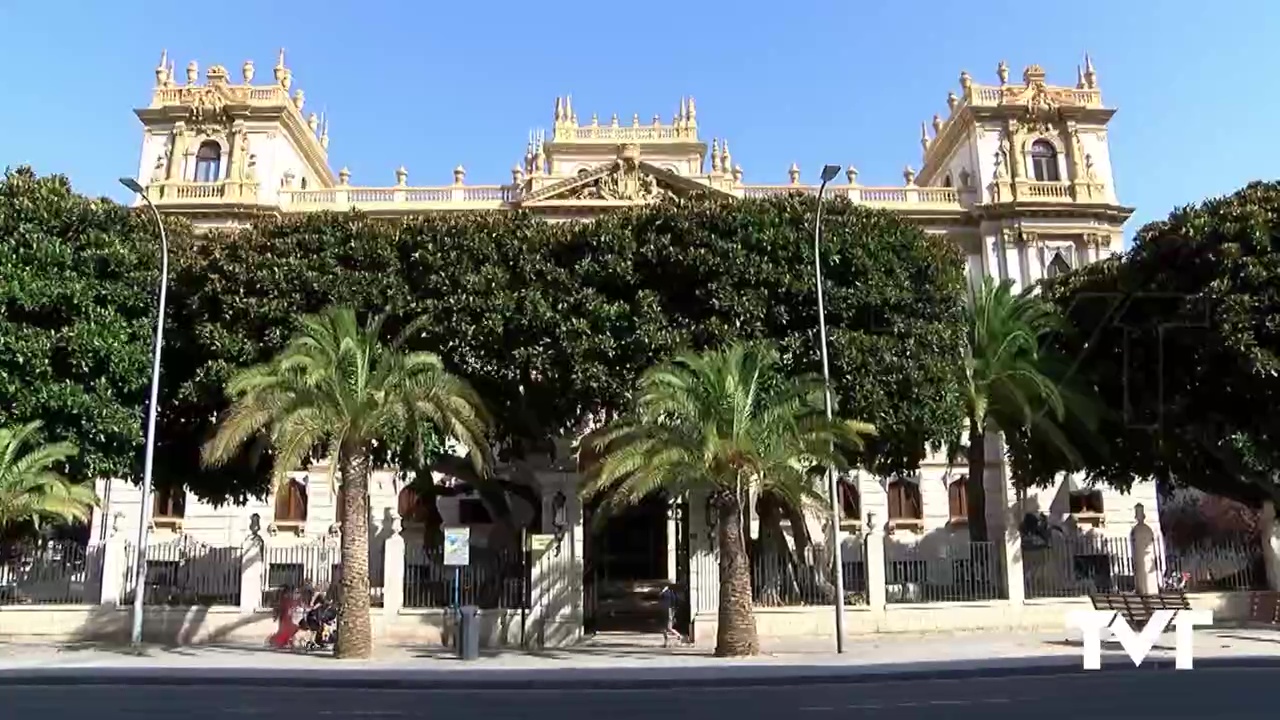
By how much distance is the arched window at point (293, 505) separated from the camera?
41125 millimetres

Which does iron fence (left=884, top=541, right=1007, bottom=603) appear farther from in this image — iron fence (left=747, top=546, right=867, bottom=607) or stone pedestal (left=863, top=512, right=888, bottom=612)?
iron fence (left=747, top=546, right=867, bottom=607)

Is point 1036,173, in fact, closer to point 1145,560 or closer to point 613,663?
point 1145,560

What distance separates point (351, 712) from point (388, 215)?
34040 millimetres

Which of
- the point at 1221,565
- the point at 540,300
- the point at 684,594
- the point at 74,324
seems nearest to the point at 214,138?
the point at 74,324

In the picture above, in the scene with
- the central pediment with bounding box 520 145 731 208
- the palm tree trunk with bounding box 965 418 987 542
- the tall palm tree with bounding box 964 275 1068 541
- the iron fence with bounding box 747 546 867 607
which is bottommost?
the iron fence with bounding box 747 546 867 607

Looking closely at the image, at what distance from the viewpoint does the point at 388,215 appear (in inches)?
1740

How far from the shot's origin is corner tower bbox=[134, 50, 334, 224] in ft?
145

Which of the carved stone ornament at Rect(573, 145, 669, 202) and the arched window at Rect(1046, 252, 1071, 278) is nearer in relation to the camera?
the arched window at Rect(1046, 252, 1071, 278)

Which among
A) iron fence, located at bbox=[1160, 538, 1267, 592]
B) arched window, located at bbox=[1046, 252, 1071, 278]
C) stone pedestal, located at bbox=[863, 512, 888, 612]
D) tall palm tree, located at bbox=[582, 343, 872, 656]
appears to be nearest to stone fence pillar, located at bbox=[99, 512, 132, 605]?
tall palm tree, located at bbox=[582, 343, 872, 656]

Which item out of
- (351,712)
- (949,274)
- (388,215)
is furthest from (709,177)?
(351,712)

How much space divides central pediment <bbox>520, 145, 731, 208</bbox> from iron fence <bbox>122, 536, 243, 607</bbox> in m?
22.3

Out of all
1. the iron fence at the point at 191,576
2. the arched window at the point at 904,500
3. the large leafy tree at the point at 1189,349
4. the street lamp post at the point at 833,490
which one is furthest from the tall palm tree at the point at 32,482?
the arched window at the point at 904,500

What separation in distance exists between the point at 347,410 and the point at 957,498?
28960 millimetres

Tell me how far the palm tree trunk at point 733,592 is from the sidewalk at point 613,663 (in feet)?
1.56
